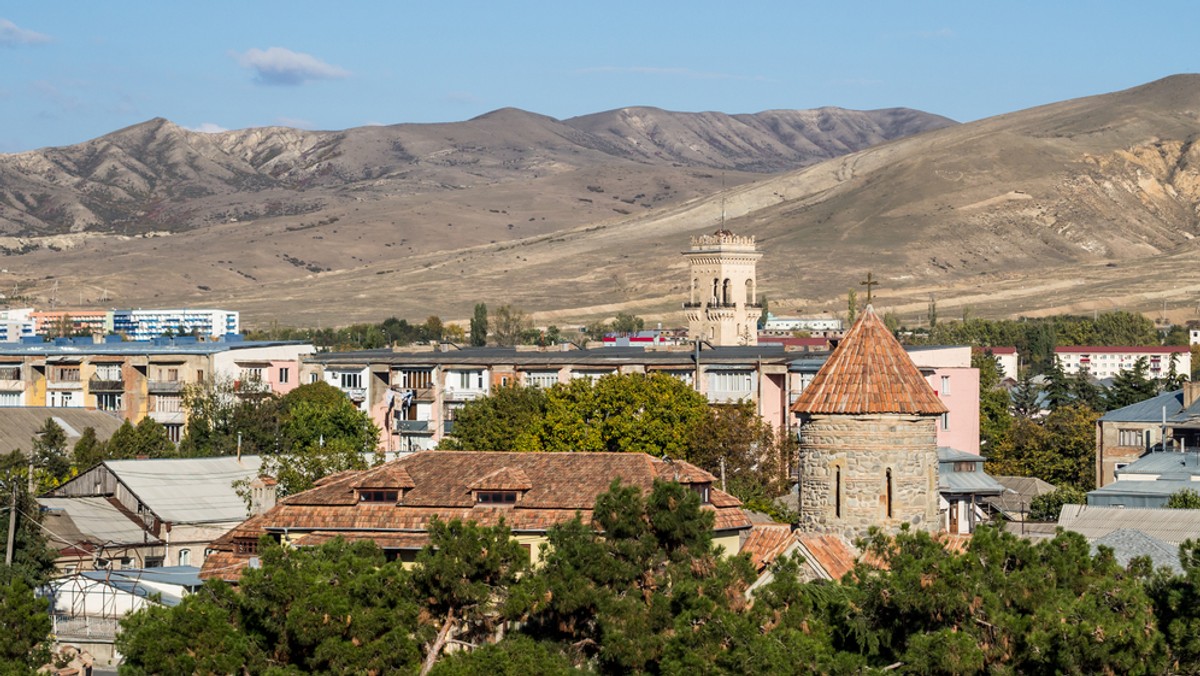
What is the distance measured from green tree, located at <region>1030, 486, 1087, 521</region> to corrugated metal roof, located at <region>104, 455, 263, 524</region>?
2652 cm

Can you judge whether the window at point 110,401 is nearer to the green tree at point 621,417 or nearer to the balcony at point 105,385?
the balcony at point 105,385

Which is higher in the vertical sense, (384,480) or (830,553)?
(384,480)

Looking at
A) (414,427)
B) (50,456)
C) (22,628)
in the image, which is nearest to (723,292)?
(414,427)

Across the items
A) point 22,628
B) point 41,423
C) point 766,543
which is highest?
point 766,543

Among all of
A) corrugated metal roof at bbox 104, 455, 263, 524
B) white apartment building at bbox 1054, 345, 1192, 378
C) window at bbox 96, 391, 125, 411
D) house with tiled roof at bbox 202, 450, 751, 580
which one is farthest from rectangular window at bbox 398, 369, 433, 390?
white apartment building at bbox 1054, 345, 1192, 378

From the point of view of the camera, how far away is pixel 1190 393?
92.4m

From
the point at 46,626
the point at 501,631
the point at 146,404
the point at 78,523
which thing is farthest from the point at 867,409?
the point at 146,404

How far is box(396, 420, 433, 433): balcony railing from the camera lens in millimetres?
101312

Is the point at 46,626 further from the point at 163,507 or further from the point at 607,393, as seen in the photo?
the point at 607,393

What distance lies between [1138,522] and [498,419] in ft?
108

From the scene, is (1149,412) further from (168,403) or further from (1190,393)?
(168,403)

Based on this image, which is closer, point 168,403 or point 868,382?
point 868,382

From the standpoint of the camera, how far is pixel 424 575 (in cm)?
3897

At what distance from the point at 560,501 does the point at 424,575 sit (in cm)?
860
